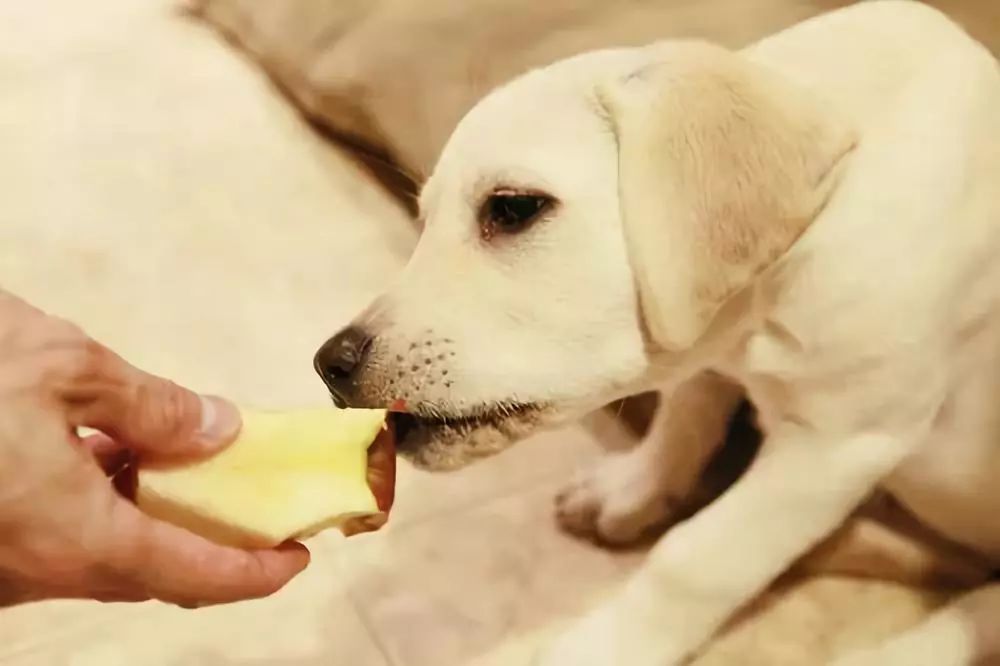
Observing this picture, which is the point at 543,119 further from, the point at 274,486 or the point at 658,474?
the point at 658,474

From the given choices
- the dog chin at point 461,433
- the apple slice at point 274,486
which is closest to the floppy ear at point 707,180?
the dog chin at point 461,433

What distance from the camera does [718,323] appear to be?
99 centimetres

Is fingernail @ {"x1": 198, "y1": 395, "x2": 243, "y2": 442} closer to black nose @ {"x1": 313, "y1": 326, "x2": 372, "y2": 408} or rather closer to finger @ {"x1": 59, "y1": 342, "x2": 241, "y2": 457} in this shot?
finger @ {"x1": 59, "y1": 342, "x2": 241, "y2": 457}

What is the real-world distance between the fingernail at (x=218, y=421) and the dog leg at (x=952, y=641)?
24.4 inches

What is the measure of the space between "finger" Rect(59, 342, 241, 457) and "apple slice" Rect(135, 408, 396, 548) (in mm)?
15

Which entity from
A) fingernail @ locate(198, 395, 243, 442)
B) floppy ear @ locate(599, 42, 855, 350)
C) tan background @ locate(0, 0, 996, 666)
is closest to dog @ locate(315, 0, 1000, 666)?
floppy ear @ locate(599, 42, 855, 350)

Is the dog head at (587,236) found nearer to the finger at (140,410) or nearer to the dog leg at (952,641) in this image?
the finger at (140,410)

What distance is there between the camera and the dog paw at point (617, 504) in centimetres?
128

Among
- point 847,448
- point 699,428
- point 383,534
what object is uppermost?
point 847,448

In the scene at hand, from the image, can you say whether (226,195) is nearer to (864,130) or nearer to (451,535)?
(451,535)

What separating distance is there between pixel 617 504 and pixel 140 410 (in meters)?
0.62

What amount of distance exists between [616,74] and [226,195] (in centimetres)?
97

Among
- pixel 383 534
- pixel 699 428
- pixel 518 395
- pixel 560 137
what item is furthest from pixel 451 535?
pixel 560 137

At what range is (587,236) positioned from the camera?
35.7 inches
